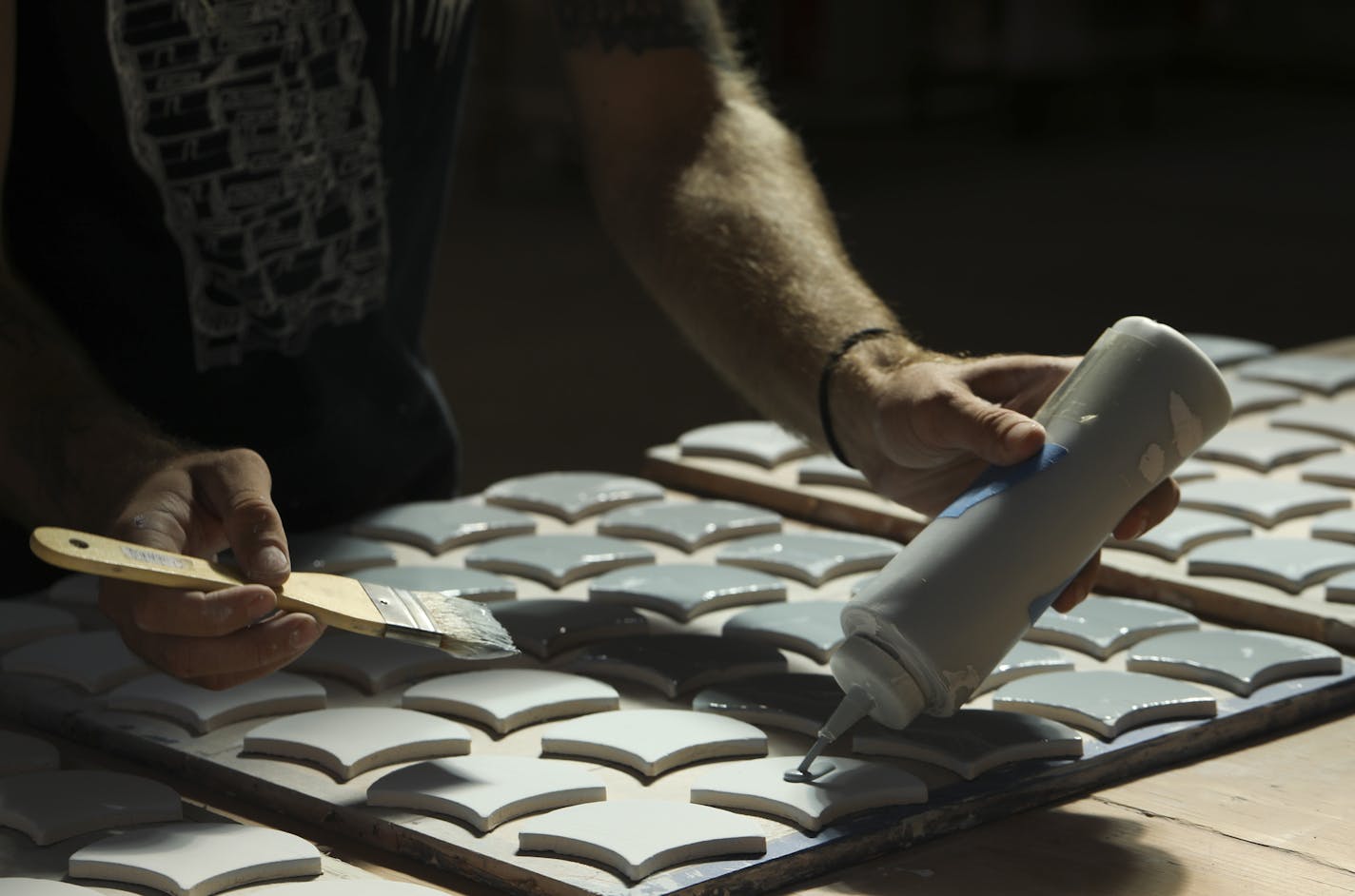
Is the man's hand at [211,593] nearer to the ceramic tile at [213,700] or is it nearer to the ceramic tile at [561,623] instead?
the ceramic tile at [213,700]

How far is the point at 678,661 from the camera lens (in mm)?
1368

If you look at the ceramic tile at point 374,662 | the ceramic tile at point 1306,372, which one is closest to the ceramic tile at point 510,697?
the ceramic tile at point 374,662

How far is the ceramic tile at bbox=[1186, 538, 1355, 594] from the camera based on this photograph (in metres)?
1.55

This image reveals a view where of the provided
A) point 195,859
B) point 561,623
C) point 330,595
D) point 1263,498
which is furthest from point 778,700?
point 1263,498

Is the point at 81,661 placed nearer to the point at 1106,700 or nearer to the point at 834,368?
the point at 834,368

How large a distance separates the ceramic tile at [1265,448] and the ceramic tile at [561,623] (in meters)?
0.74

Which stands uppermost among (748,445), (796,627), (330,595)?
(330,595)

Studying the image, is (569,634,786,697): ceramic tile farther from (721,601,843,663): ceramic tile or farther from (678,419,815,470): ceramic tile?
(678,419,815,470): ceramic tile

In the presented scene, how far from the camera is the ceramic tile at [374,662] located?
1337 millimetres

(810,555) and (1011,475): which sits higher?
(1011,475)

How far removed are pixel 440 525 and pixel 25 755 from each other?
1.87ft

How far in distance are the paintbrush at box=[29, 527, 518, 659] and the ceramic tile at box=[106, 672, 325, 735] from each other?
143 millimetres

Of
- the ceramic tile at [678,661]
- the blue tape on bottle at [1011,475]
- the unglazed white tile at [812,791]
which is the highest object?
the blue tape on bottle at [1011,475]

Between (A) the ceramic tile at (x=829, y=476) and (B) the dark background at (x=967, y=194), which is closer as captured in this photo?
(A) the ceramic tile at (x=829, y=476)
